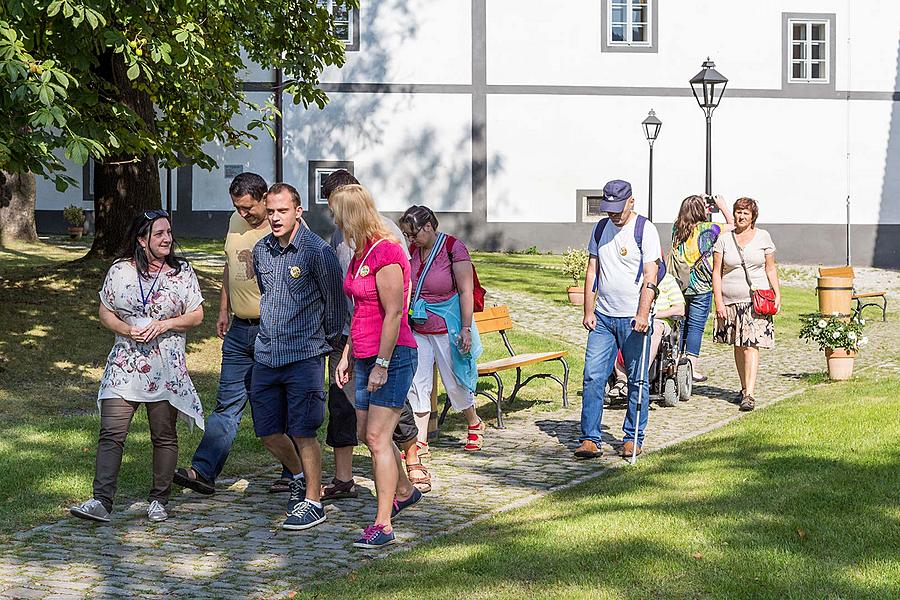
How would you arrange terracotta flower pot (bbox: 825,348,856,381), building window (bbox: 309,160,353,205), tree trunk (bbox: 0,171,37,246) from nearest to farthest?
terracotta flower pot (bbox: 825,348,856,381)
tree trunk (bbox: 0,171,37,246)
building window (bbox: 309,160,353,205)

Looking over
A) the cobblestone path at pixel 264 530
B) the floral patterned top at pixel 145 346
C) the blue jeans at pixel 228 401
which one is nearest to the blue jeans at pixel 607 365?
the cobblestone path at pixel 264 530

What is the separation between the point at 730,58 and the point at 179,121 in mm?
18007

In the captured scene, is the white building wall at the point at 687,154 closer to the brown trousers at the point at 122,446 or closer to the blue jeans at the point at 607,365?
the blue jeans at the point at 607,365

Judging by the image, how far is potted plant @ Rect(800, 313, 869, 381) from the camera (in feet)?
40.8

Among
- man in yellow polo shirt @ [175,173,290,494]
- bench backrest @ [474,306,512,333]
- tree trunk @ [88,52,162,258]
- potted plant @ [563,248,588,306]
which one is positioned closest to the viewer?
man in yellow polo shirt @ [175,173,290,494]

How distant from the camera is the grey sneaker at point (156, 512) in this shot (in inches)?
292

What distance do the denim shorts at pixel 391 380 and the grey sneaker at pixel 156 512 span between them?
1485 mm

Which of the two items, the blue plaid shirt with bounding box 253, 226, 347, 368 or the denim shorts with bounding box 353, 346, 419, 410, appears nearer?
the denim shorts with bounding box 353, 346, 419, 410

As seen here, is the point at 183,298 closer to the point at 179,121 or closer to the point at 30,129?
the point at 30,129

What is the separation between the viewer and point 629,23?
30.6 m

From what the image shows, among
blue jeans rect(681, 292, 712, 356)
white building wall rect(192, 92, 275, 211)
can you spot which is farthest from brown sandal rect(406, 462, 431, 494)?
white building wall rect(192, 92, 275, 211)

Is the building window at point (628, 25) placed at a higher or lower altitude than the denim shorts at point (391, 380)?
higher

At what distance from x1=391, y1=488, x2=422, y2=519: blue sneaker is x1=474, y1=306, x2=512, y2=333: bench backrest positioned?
11.7ft

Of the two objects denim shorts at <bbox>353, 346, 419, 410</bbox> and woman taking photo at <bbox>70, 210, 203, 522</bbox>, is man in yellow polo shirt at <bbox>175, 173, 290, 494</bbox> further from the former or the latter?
denim shorts at <bbox>353, 346, 419, 410</bbox>
